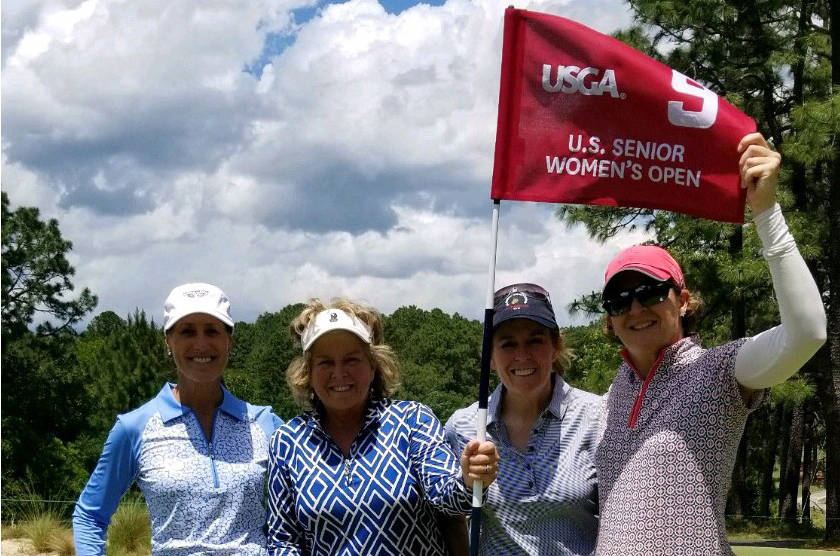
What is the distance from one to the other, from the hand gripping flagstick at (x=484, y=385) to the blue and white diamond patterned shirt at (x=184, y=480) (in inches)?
33.2

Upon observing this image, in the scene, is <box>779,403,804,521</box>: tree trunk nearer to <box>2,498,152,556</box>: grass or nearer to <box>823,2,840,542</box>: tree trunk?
<box>823,2,840,542</box>: tree trunk

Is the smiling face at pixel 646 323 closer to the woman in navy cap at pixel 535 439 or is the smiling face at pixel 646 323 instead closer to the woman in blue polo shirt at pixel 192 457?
the woman in navy cap at pixel 535 439

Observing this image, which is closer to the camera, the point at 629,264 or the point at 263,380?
the point at 629,264

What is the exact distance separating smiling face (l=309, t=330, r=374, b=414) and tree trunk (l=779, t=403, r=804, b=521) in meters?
26.3

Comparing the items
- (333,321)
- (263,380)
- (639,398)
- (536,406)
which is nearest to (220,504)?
(333,321)

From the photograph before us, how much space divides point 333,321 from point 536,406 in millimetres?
803

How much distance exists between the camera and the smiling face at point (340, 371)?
368cm

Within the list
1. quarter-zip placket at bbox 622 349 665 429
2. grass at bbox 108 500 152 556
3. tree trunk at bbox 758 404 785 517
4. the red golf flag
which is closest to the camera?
quarter-zip placket at bbox 622 349 665 429

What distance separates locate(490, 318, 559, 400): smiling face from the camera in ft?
12.1

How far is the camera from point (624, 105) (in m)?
3.82

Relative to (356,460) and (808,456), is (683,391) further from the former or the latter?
(808,456)

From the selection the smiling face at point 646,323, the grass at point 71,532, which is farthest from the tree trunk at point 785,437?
the smiling face at point 646,323

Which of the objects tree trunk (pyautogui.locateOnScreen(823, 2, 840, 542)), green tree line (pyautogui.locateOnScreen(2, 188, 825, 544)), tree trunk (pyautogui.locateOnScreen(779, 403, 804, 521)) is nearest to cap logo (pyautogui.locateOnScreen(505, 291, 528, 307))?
tree trunk (pyautogui.locateOnScreen(823, 2, 840, 542))

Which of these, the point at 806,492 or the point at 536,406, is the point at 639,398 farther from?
the point at 806,492
